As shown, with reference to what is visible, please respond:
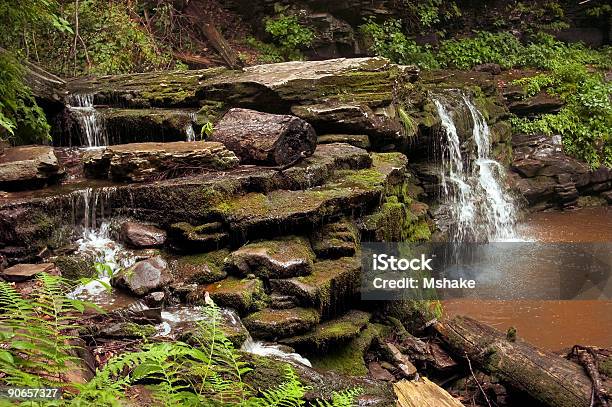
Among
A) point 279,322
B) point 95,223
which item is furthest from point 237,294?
point 95,223

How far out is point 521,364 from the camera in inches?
182

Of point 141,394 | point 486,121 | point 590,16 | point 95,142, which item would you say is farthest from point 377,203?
point 590,16

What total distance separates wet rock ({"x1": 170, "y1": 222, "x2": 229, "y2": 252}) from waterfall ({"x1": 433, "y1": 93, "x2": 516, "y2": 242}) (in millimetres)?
5331

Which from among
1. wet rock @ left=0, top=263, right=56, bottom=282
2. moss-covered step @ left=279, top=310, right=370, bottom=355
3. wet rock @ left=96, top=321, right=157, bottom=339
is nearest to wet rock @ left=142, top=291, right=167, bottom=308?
wet rock @ left=96, top=321, right=157, bottom=339

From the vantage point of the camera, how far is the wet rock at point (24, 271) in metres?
4.72

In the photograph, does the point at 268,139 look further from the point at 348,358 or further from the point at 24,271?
the point at 24,271

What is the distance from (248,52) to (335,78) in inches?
251

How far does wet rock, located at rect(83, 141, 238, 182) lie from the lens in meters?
6.13

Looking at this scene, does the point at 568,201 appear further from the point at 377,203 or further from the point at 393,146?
the point at 377,203

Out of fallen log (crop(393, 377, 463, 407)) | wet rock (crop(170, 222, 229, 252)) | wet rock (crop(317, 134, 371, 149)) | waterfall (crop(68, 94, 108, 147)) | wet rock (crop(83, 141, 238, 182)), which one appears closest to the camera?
fallen log (crop(393, 377, 463, 407))

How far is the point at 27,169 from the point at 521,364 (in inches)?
214

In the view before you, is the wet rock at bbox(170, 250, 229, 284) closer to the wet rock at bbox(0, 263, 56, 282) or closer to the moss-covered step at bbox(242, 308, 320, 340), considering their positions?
the moss-covered step at bbox(242, 308, 320, 340)

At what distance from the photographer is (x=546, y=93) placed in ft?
43.3

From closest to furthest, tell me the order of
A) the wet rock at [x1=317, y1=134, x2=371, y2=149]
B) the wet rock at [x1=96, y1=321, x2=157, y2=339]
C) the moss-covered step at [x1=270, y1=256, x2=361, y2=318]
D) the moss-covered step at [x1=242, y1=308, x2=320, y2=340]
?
the wet rock at [x1=96, y1=321, x2=157, y2=339] → the moss-covered step at [x1=242, y1=308, x2=320, y2=340] → the moss-covered step at [x1=270, y1=256, x2=361, y2=318] → the wet rock at [x1=317, y1=134, x2=371, y2=149]
